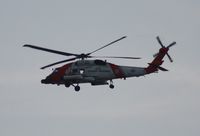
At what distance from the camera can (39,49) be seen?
51.6 meters

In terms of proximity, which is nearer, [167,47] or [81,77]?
[81,77]

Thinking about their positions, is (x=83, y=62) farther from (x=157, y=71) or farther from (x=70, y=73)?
(x=157, y=71)

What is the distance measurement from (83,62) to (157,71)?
924cm

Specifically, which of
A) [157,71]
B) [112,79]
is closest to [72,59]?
[112,79]

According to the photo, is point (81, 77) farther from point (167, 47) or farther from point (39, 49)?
point (167, 47)

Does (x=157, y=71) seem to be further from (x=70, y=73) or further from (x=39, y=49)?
(x=39, y=49)

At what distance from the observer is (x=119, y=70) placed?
180 feet

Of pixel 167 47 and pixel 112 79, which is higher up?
Result: pixel 167 47

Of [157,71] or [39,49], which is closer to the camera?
[39,49]

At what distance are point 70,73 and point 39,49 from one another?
5.77 m

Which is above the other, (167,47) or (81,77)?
(167,47)

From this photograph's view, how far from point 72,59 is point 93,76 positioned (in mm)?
3981

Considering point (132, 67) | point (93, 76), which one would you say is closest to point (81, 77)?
point (93, 76)

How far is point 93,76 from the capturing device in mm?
54562
